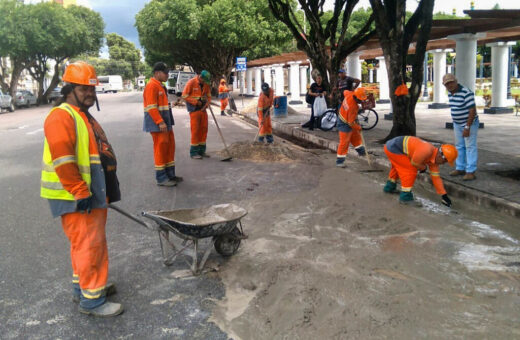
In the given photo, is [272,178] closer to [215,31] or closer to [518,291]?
[518,291]

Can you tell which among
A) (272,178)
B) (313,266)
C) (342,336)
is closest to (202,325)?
(342,336)

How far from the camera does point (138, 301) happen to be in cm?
368

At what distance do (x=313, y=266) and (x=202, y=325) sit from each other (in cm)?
129

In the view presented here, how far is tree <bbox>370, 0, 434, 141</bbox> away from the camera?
10.1m

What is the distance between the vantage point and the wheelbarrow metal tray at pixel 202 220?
3.87m

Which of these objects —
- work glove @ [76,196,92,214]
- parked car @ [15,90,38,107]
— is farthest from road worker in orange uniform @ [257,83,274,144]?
parked car @ [15,90,38,107]

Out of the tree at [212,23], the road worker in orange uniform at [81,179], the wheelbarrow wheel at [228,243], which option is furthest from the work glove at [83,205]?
the tree at [212,23]

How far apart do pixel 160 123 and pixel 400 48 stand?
19.0 ft

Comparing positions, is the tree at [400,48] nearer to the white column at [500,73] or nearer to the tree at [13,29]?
the white column at [500,73]

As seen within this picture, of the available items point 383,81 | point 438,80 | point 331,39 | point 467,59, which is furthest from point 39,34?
point 467,59

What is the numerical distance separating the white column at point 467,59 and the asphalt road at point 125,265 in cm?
762

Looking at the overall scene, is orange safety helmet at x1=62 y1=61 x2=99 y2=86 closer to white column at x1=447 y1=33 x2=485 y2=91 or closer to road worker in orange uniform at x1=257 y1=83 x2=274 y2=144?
road worker in orange uniform at x1=257 y1=83 x2=274 y2=144

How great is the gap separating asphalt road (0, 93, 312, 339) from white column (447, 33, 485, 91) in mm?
7619

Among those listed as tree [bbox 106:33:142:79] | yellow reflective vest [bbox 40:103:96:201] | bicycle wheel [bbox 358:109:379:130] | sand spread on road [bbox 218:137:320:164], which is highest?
tree [bbox 106:33:142:79]
